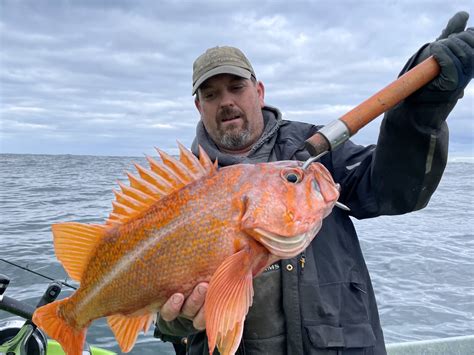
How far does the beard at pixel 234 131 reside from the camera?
3.36 m

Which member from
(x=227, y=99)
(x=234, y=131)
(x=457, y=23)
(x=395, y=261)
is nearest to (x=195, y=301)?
(x=234, y=131)

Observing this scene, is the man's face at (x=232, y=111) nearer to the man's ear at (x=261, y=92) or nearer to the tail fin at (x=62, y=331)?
the man's ear at (x=261, y=92)

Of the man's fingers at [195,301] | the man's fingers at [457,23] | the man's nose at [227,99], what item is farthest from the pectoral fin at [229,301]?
the man's nose at [227,99]

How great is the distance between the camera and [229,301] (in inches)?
75.2

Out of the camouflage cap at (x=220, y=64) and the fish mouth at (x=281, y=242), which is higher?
the camouflage cap at (x=220, y=64)

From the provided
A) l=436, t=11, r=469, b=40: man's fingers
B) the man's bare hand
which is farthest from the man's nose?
the man's bare hand

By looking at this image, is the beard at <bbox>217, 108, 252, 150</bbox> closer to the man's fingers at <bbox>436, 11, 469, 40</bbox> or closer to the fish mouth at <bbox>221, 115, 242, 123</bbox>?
the fish mouth at <bbox>221, 115, 242, 123</bbox>

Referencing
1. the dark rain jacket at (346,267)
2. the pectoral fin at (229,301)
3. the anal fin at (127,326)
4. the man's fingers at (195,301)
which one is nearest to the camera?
the pectoral fin at (229,301)

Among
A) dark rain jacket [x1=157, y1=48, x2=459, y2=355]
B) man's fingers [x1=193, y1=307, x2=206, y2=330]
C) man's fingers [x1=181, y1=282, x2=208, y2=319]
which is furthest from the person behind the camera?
dark rain jacket [x1=157, y1=48, x2=459, y2=355]

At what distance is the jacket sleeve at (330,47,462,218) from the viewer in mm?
2268

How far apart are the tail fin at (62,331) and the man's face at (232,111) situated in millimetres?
1720

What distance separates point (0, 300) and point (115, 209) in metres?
1.68

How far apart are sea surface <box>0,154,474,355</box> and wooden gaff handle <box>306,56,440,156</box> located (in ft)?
4.23

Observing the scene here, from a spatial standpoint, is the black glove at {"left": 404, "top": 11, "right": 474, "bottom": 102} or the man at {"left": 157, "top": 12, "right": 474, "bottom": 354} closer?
the black glove at {"left": 404, "top": 11, "right": 474, "bottom": 102}
